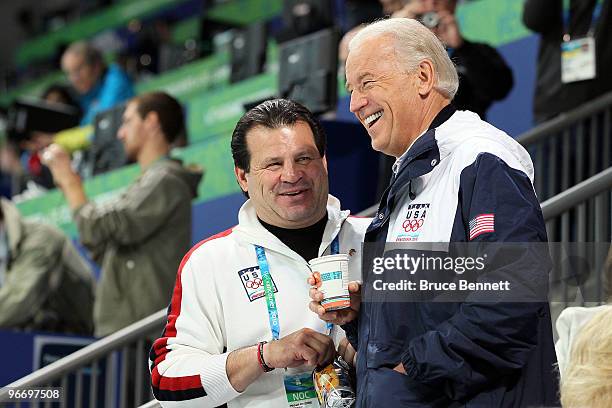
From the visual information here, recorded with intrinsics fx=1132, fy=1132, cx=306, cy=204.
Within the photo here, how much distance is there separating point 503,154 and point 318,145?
2.66 ft

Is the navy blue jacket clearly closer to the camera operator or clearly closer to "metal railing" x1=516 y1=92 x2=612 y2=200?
the camera operator

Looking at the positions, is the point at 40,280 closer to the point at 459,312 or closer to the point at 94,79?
the point at 94,79

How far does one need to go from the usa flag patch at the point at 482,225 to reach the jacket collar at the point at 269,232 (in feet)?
2.36

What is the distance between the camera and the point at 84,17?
1572 centimetres

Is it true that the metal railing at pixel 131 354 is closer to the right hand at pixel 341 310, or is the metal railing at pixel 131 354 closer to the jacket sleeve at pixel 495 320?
the right hand at pixel 341 310

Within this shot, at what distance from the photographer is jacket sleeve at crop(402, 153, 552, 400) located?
93.8 inches

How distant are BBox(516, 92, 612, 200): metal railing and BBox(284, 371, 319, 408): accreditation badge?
242cm

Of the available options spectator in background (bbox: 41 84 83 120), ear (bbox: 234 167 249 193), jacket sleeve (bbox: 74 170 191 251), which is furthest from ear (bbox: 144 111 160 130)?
spectator in background (bbox: 41 84 83 120)

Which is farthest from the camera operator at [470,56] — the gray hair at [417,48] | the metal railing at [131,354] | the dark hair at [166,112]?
the gray hair at [417,48]

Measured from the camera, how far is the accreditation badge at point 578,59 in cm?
529

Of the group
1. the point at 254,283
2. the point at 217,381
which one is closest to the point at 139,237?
the point at 254,283

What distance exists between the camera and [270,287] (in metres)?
3.09

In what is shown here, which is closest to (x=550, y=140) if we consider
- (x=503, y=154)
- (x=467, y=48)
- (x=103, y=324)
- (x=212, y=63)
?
(x=467, y=48)

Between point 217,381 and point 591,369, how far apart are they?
1.17 m
